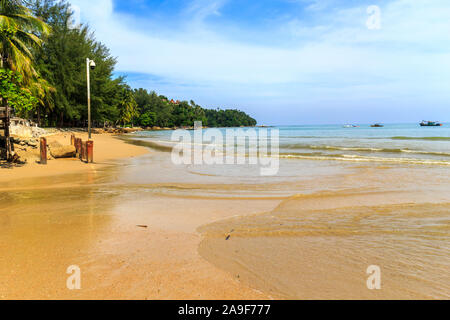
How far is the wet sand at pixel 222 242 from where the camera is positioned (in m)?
2.92

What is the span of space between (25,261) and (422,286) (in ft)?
14.2

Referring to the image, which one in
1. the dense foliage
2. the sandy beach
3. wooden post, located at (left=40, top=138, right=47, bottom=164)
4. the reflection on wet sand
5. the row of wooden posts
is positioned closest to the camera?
the sandy beach

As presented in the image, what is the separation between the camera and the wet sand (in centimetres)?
292

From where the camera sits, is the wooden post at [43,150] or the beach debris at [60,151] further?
the beach debris at [60,151]

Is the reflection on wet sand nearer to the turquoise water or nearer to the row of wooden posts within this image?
the row of wooden posts

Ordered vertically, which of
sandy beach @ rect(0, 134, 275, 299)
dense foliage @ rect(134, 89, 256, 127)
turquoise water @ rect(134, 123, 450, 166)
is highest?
dense foliage @ rect(134, 89, 256, 127)

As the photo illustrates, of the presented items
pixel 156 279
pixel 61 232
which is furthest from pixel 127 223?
pixel 156 279

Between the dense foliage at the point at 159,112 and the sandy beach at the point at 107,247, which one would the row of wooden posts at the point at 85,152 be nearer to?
the sandy beach at the point at 107,247

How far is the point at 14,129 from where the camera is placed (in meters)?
20.9

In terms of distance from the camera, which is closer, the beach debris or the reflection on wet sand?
the reflection on wet sand

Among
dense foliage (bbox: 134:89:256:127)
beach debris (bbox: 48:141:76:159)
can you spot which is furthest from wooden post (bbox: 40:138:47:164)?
dense foliage (bbox: 134:89:256:127)

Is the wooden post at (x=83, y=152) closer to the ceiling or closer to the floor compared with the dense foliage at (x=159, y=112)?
closer to the floor

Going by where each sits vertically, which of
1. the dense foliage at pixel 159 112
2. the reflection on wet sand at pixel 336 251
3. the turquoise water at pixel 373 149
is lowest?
the reflection on wet sand at pixel 336 251

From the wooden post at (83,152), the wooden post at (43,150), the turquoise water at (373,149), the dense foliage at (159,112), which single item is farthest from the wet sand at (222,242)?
the dense foliage at (159,112)
